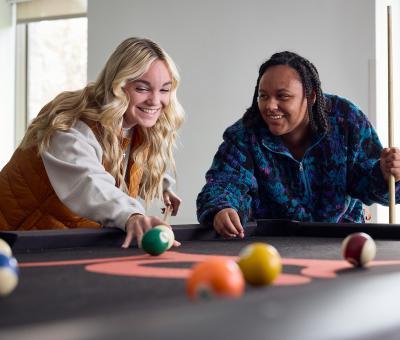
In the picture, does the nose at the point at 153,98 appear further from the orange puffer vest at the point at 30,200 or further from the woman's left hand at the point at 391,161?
the woman's left hand at the point at 391,161

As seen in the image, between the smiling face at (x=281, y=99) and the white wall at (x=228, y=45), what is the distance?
2.10 m

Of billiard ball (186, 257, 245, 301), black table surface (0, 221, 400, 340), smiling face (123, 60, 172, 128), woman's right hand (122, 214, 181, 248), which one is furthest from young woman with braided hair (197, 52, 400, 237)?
billiard ball (186, 257, 245, 301)

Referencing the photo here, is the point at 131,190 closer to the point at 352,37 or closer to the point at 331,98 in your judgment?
the point at 331,98

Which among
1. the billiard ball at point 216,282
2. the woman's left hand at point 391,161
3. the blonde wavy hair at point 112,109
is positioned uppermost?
the blonde wavy hair at point 112,109

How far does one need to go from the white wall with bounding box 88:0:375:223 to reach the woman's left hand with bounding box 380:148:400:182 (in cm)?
213

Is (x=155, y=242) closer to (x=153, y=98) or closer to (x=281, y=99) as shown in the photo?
(x=153, y=98)

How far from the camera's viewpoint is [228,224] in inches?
97.0

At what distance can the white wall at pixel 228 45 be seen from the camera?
5.07 m

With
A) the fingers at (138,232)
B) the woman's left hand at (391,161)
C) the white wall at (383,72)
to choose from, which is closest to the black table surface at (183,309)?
the fingers at (138,232)

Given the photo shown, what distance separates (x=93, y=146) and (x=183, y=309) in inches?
73.9

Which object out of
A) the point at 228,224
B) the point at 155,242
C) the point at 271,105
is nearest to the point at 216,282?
the point at 155,242

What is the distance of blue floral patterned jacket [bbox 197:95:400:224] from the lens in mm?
2947

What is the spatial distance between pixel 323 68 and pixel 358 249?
3.86 metres

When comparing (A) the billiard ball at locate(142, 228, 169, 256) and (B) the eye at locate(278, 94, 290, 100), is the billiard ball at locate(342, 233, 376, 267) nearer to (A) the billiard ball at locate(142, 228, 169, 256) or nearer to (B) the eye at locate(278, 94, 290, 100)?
Answer: (A) the billiard ball at locate(142, 228, 169, 256)
